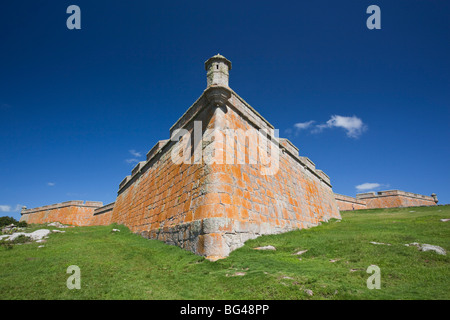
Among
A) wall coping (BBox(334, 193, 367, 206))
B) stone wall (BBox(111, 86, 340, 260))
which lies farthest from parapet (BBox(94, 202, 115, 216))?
wall coping (BBox(334, 193, 367, 206))

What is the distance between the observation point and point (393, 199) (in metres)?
27.3

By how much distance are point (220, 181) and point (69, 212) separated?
27587 mm

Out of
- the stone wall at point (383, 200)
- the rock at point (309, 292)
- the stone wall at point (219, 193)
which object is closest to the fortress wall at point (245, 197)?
the stone wall at point (219, 193)

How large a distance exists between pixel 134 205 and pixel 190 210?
881cm

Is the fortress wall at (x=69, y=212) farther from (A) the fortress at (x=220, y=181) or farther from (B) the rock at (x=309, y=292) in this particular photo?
(B) the rock at (x=309, y=292)

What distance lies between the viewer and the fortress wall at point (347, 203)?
27389 millimetres

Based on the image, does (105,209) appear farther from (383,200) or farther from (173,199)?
(383,200)

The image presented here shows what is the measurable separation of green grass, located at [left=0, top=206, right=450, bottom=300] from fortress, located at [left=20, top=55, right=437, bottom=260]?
0.81m

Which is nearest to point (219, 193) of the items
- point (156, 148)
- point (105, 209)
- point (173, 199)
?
point (173, 199)

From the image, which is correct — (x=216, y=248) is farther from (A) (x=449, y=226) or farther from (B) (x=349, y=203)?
(B) (x=349, y=203)

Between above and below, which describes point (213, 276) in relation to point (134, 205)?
below

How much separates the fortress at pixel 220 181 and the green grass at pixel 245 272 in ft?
2.66
